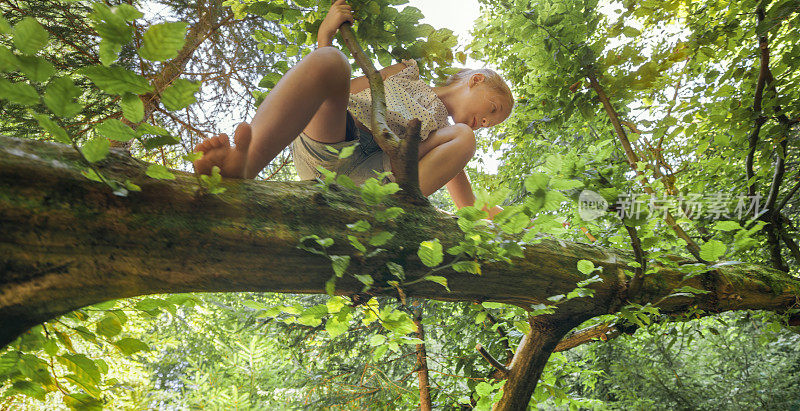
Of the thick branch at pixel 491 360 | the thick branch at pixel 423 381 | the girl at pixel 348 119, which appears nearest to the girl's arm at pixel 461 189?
the girl at pixel 348 119

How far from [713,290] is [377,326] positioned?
2735 millimetres

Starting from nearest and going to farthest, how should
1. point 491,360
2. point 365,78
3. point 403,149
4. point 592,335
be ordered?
1. point 403,149
2. point 491,360
3. point 365,78
4. point 592,335

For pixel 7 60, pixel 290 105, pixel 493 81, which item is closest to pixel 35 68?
pixel 7 60

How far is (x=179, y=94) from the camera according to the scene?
0.61 m

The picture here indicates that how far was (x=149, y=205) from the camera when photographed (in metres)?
0.69

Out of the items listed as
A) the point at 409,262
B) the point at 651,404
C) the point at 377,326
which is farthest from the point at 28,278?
the point at 651,404

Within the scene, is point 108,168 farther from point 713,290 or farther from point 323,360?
point 323,360

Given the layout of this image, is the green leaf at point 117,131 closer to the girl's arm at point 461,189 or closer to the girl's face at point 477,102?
the girl's face at point 477,102

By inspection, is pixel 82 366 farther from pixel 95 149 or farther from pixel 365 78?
pixel 365 78

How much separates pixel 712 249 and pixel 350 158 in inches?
44.1

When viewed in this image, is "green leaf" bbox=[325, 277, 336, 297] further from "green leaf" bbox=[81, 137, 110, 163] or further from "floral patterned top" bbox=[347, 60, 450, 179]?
"floral patterned top" bbox=[347, 60, 450, 179]

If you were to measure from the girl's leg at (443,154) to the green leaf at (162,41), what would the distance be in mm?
897

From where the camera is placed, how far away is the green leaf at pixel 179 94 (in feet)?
1.97

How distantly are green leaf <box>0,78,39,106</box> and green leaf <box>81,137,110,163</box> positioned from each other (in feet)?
0.28
